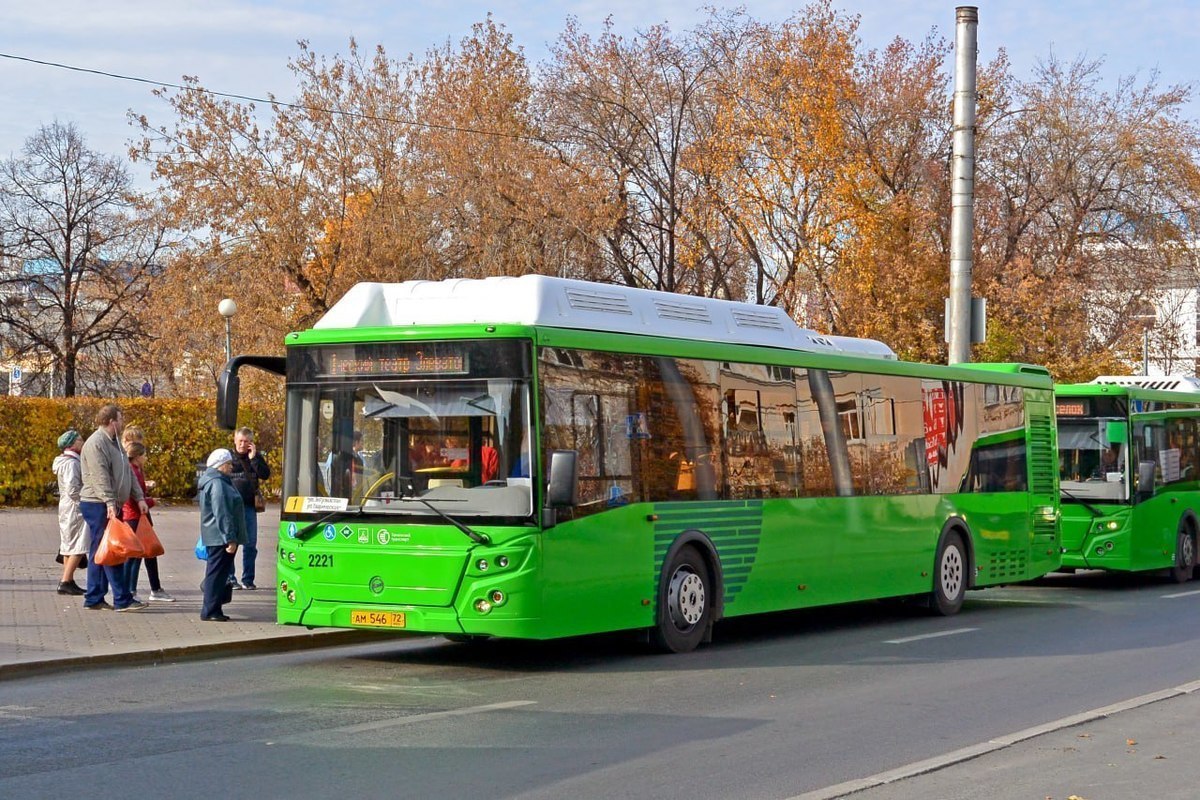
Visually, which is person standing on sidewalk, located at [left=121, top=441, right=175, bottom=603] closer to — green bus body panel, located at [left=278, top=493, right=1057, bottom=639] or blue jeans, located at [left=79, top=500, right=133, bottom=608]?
blue jeans, located at [left=79, top=500, right=133, bottom=608]

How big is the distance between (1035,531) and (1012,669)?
7.27 m

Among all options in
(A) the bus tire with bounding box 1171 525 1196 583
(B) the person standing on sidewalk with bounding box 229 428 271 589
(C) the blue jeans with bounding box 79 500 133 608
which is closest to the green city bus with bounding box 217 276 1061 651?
(C) the blue jeans with bounding box 79 500 133 608

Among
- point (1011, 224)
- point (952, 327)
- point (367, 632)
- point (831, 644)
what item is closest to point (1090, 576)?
point (952, 327)

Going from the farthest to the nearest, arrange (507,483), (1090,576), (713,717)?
1. (1090,576)
2. (507,483)
3. (713,717)

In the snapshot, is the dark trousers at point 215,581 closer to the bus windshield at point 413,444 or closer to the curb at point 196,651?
the curb at point 196,651

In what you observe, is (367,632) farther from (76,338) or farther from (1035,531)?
(76,338)

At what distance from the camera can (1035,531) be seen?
19.3m

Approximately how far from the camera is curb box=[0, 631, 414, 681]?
11.6 metres

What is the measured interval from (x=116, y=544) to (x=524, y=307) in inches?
192

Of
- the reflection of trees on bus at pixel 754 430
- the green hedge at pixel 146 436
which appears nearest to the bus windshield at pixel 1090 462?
the reflection of trees on bus at pixel 754 430

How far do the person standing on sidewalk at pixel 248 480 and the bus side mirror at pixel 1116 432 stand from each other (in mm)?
11705

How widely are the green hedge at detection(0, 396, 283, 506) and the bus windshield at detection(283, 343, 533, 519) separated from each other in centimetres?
2087

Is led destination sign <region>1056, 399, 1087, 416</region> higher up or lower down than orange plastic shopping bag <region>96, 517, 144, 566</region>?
higher up

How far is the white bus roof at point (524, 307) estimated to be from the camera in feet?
39.7
